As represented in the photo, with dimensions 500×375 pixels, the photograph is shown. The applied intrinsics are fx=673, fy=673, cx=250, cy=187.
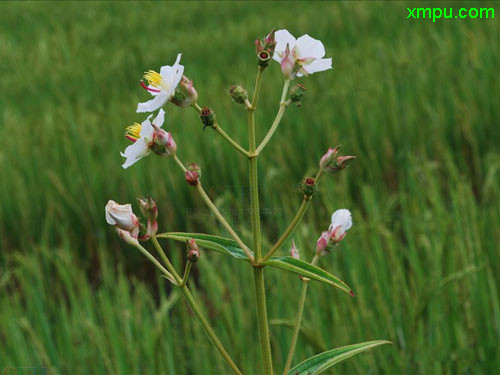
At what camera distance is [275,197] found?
215 centimetres

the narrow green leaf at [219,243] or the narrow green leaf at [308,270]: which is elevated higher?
the narrow green leaf at [219,243]

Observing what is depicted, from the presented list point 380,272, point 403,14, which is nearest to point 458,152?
point 380,272

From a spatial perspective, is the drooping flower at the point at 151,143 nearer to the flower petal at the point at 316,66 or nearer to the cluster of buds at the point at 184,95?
the cluster of buds at the point at 184,95

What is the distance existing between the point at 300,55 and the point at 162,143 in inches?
5.9

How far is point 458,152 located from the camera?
7.86 ft

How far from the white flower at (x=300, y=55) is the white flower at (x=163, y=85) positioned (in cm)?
10

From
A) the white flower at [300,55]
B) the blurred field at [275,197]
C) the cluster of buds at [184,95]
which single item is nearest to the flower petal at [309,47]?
the white flower at [300,55]

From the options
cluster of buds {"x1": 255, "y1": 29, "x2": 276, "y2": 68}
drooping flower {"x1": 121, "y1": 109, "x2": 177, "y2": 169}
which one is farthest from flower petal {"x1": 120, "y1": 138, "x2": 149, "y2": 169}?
cluster of buds {"x1": 255, "y1": 29, "x2": 276, "y2": 68}

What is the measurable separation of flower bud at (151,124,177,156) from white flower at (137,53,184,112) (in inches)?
0.8

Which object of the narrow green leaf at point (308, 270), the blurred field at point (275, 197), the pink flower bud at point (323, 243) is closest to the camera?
the narrow green leaf at point (308, 270)

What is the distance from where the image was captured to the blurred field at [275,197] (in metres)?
1.28

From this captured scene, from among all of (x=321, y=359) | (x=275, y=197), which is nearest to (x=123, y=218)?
(x=321, y=359)

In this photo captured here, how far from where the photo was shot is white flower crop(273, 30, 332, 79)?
0.60 metres

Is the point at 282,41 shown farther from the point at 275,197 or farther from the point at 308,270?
the point at 275,197
